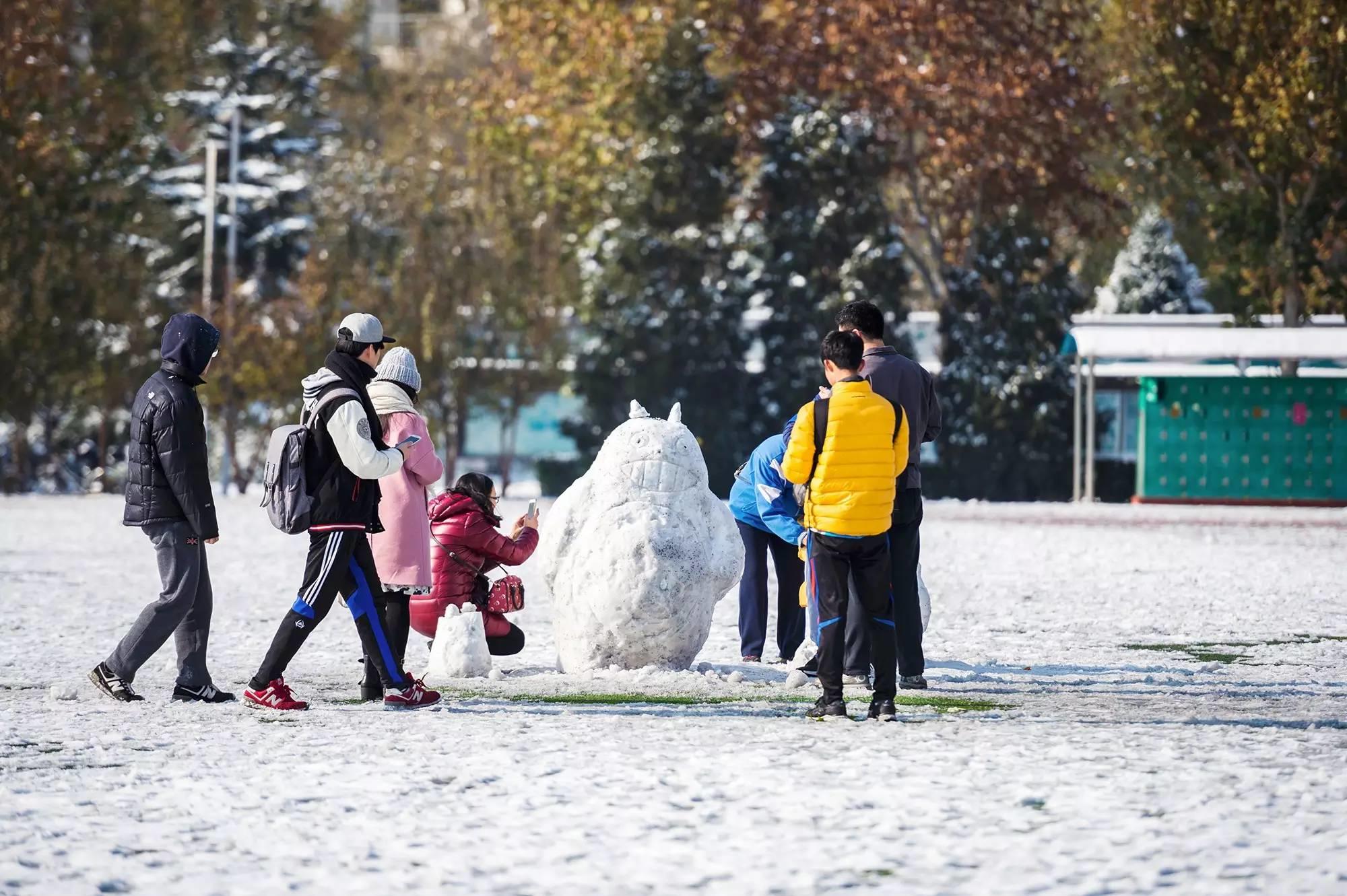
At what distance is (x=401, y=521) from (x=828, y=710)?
2188 mm

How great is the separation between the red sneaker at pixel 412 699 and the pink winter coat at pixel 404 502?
1.95 feet

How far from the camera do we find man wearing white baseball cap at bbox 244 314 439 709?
9102 mm

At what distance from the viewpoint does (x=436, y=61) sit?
201ft

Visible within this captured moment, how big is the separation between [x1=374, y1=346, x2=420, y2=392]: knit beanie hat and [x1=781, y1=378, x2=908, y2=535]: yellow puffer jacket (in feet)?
6.71

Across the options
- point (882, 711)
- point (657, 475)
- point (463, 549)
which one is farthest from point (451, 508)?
point (882, 711)

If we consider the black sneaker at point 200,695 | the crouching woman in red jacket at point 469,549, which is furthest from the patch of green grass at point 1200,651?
the black sneaker at point 200,695

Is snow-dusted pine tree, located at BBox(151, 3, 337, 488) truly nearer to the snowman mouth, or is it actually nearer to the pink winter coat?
the snowman mouth

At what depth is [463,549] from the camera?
36.4ft

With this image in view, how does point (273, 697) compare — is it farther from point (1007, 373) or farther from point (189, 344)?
point (1007, 373)

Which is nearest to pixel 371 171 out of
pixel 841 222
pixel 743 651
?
pixel 841 222

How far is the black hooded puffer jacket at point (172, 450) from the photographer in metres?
9.42

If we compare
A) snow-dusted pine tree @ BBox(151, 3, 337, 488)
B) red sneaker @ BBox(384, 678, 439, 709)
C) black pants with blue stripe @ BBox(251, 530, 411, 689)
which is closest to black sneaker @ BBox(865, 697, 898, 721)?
red sneaker @ BBox(384, 678, 439, 709)

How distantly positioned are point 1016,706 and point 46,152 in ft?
108

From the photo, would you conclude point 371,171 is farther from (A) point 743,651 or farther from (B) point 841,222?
(A) point 743,651
